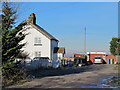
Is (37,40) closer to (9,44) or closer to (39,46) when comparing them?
(39,46)

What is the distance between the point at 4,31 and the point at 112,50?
4485 cm

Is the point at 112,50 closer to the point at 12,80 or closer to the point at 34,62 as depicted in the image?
the point at 34,62

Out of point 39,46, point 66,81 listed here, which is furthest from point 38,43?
point 66,81

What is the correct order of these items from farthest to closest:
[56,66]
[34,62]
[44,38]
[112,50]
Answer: [112,50], [44,38], [56,66], [34,62]

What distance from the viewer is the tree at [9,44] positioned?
11641 mm

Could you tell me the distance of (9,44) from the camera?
1199 cm

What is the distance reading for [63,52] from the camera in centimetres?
3406

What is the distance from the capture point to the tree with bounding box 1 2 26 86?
11.6m

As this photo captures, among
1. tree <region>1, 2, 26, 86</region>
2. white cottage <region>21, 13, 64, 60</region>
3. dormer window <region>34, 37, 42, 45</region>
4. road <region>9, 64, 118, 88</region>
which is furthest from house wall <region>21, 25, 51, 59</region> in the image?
tree <region>1, 2, 26, 86</region>

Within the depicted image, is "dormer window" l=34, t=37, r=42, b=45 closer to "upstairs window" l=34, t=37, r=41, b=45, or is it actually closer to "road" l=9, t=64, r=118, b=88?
"upstairs window" l=34, t=37, r=41, b=45

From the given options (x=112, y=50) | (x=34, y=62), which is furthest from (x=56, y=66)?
(x=112, y=50)

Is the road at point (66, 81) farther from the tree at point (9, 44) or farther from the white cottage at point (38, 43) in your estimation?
the white cottage at point (38, 43)

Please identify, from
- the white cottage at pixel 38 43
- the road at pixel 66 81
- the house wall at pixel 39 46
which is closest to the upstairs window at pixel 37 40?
the white cottage at pixel 38 43

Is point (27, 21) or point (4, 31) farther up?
point (27, 21)
